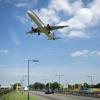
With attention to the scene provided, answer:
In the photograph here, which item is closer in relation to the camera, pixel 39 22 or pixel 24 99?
pixel 39 22

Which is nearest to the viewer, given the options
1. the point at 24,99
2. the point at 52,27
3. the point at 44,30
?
the point at 44,30

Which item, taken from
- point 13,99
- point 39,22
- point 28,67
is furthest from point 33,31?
point 13,99

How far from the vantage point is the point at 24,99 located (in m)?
53.1

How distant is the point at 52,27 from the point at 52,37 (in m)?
1.64

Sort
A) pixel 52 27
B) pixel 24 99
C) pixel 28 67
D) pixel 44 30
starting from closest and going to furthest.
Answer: pixel 44 30 < pixel 52 27 < pixel 28 67 < pixel 24 99

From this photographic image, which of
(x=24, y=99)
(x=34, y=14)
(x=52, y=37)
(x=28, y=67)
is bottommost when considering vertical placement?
(x=24, y=99)

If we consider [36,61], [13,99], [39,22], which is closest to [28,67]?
[36,61]

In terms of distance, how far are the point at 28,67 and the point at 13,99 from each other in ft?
19.1

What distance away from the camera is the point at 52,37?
45.2 meters

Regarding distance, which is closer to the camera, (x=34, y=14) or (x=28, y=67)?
(x=34, y=14)

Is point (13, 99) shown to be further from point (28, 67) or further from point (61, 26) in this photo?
point (61, 26)

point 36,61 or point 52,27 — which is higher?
point 52,27

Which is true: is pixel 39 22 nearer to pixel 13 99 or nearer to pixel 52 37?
pixel 52 37

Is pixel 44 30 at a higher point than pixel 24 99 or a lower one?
higher
